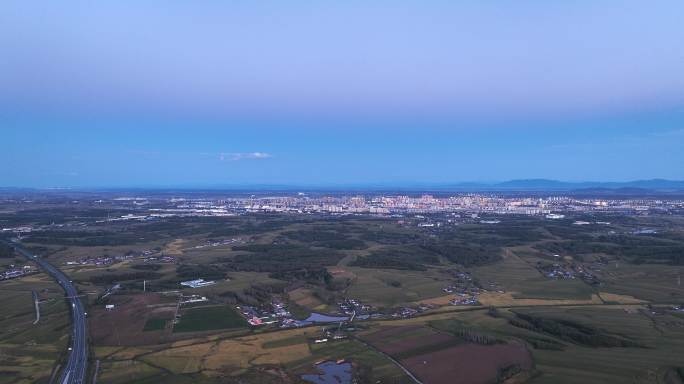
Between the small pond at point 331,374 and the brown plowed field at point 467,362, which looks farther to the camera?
the brown plowed field at point 467,362

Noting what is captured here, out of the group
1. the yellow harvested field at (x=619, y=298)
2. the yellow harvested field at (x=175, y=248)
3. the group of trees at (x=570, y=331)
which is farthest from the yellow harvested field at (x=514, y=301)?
Answer: the yellow harvested field at (x=175, y=248)

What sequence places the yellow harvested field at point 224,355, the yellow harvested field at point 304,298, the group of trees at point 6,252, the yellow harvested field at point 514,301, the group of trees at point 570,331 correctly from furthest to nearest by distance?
the group of trees at point 6,252 < the yellow harvested field at point 304,298 < the yellow harvested field at point 514,301 < the group of trees at point 570,331 < the yellow harvested field at point 224,355

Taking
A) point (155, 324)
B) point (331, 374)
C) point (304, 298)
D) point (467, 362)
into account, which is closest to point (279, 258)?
point (304, 298)

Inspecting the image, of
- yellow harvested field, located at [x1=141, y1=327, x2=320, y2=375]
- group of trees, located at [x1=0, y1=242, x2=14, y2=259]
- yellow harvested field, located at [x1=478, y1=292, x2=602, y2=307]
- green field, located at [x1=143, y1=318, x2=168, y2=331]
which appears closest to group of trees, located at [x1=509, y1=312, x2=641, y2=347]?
yellow harvested field, located at [x1=478, y1=292, x2=602, y2=307]

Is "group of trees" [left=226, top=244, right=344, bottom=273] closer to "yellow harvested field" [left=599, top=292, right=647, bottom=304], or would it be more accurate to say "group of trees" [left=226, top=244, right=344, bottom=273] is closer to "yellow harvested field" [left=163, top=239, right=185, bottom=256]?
"yellow harvested field" [left=163, top=239, right=185, bottom=256]

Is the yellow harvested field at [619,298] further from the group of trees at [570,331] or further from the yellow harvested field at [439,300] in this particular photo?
the yellow harvested field at [439,300]

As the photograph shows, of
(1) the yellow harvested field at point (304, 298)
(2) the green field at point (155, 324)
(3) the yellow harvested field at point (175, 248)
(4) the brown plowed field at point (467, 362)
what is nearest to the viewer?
(4) the brown plowed field at point (467, 362)

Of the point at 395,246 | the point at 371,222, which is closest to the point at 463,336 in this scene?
the point at 395,246
